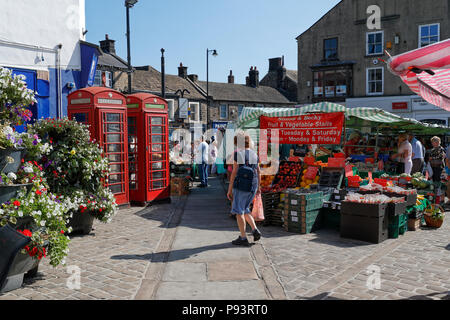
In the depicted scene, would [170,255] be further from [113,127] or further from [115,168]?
[113,127]

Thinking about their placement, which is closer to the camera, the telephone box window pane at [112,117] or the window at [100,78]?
the telephone box window pane at [112,117]

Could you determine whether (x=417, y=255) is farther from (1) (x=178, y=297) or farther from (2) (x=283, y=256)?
(1) (x=178, y=297)

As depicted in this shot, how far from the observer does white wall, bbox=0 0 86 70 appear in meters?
10.9

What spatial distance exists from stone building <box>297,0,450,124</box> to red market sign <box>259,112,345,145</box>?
19.9 metres

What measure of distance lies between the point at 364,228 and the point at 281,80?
4928 centimetres

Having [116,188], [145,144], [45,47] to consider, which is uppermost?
[45,47]

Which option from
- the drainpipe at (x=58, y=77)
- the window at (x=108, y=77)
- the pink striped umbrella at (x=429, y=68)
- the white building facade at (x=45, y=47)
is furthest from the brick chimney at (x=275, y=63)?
the pink striped umbrella at (x=429, y=68)

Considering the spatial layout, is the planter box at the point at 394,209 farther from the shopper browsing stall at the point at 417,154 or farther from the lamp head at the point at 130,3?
the lamp head at the point at 130,3

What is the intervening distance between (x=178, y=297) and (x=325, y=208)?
4.61 metres

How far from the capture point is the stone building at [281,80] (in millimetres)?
54094

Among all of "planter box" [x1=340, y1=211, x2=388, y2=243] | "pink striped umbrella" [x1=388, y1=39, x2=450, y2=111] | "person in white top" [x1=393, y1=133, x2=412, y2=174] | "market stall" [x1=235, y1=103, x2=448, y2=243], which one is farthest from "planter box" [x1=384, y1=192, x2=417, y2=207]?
"person in white top" [x1=393, y1=133, x2=412, y2=174]

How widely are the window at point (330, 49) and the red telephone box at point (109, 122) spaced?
26026mm

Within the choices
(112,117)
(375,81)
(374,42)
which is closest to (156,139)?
(112,117)

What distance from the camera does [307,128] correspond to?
→ 9.59 meters
